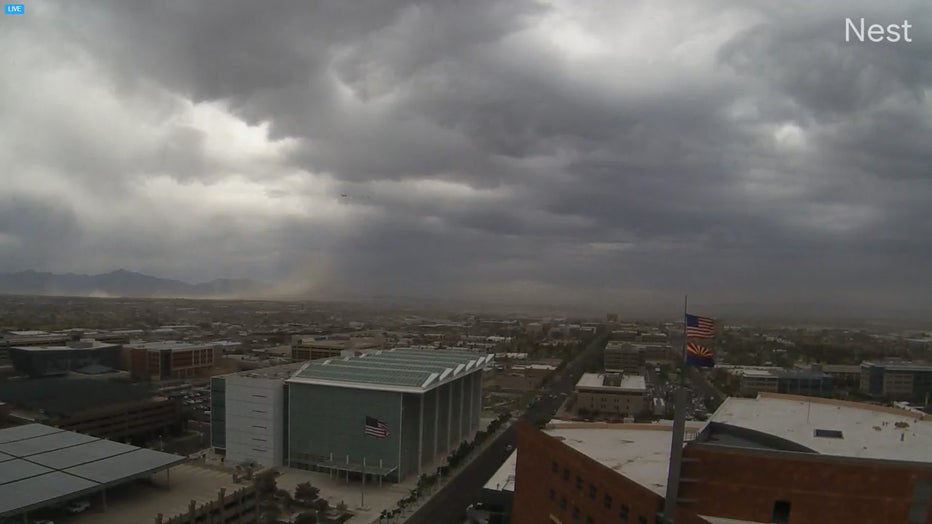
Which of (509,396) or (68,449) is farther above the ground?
(68,449)

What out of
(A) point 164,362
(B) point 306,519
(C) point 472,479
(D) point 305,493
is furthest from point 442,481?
(A) point 164,362

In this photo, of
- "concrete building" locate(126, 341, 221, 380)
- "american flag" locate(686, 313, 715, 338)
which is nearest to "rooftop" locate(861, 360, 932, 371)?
"american flag" locate(686, 313, 715, 338)

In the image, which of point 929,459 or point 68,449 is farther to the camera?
point 68,449

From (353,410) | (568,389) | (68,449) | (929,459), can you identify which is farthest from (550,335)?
(929,459)

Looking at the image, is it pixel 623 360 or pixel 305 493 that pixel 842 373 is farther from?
pixel 305 493

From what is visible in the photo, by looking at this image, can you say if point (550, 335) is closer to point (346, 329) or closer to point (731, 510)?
point (346, 329)

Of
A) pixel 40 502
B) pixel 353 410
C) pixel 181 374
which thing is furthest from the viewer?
pixel 181 374
